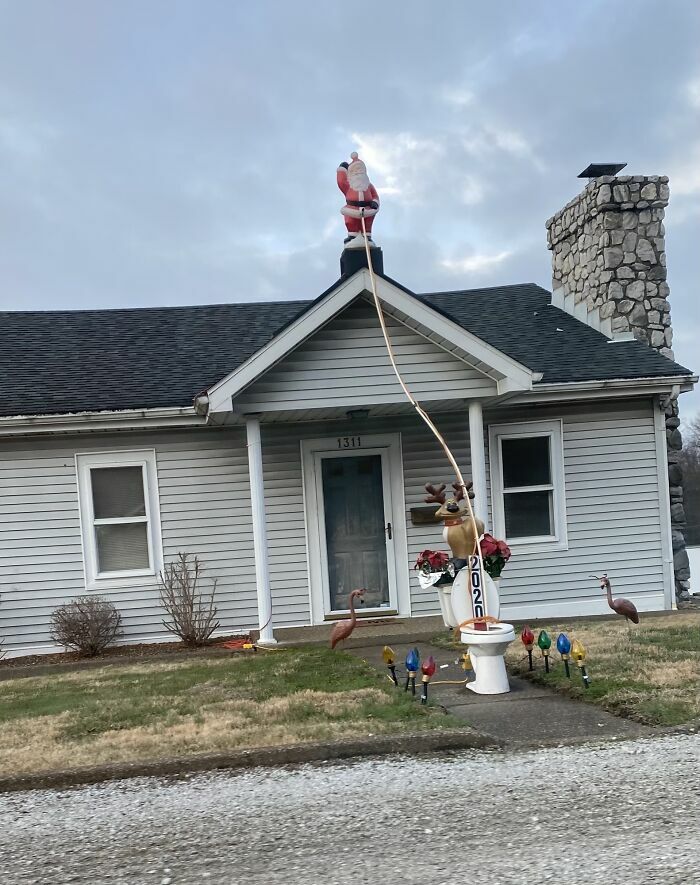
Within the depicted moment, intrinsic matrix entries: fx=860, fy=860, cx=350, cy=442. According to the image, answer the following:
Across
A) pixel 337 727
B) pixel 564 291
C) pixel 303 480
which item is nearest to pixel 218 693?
pixel 337 727

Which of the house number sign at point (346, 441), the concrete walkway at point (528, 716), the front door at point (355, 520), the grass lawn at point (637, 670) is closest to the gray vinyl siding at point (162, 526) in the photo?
the front door at point (355, 520)

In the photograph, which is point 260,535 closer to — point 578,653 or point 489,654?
point 489,654

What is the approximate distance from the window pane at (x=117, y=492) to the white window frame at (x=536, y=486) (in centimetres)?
441

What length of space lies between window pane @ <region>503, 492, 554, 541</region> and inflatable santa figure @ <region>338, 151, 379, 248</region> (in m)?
4.03

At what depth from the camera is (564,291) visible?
13.7 metres

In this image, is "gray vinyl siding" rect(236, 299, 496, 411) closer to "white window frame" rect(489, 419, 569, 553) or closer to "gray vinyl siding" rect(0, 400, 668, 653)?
"gray vinyl siding" rect(0, 400, 668, 653)

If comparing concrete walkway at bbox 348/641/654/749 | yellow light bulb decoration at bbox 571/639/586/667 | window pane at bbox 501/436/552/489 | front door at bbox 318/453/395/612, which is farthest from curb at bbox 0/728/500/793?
window pane at bbox 501/436/552/489

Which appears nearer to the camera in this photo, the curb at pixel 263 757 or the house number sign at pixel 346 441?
the curb at pixel 263 757

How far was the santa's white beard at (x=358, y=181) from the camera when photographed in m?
8.76

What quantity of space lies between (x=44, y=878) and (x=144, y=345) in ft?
30.3

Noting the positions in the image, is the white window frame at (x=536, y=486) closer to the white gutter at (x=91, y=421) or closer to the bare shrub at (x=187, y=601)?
→ the bare shrub at (x=187, y=601)

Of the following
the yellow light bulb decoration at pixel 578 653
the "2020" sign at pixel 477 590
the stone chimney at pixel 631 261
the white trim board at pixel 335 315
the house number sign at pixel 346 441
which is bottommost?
the yellow light bulb decoration at pixel 578 653

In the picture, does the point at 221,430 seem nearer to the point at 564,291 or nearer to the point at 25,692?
the point at 25,692

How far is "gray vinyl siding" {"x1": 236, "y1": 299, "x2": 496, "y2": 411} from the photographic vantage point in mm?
9195
